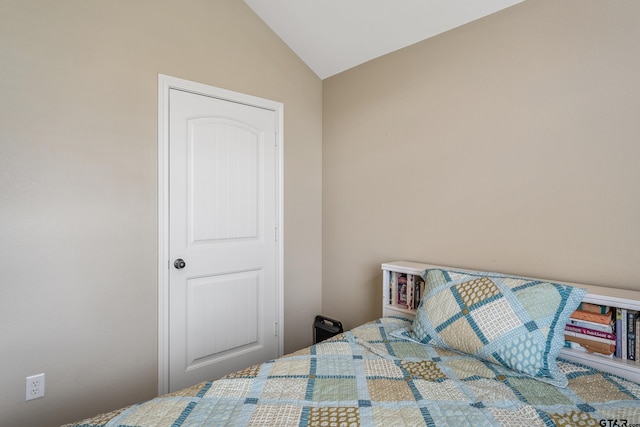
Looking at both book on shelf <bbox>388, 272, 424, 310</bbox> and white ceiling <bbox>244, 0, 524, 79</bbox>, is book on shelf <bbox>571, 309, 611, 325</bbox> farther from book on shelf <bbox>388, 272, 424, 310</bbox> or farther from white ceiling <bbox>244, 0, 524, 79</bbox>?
white ceiling <bbox>244, 0, 524, 79</bbox>

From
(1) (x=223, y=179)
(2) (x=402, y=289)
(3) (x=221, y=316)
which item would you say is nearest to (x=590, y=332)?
(2) (x=402, y=289)

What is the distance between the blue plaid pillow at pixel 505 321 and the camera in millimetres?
1304

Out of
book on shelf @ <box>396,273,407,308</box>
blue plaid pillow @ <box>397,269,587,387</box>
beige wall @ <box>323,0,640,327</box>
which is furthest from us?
book on shelf @ <box>396,273,407,308</box>

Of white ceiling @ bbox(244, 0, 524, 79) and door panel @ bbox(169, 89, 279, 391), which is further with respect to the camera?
door panel @ bbox(169, 89, 279, 391)

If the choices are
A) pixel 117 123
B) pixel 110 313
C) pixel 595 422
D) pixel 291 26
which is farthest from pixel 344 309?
pixel 291 26

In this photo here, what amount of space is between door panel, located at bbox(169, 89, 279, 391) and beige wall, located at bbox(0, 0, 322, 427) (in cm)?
15

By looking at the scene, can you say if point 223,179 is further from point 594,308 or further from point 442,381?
point 594,308

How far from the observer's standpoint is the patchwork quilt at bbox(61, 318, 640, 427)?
102cm

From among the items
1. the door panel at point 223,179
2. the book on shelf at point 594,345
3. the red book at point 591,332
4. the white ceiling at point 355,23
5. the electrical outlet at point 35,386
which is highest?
the white ceiling at point 355,23

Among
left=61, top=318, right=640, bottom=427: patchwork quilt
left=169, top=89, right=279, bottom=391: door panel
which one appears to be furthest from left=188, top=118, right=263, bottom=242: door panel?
left=61, top=318, right=640, bottom=427: patchwork quilt

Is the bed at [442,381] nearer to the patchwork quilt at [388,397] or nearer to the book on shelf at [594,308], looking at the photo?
the patchwork quilt at [388,397]

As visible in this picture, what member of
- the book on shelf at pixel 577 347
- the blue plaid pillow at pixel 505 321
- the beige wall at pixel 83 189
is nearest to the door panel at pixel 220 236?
the beige wall at pixel 83 189

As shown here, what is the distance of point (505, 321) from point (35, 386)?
7.38ft

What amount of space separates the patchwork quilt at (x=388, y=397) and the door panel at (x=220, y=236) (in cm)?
106
